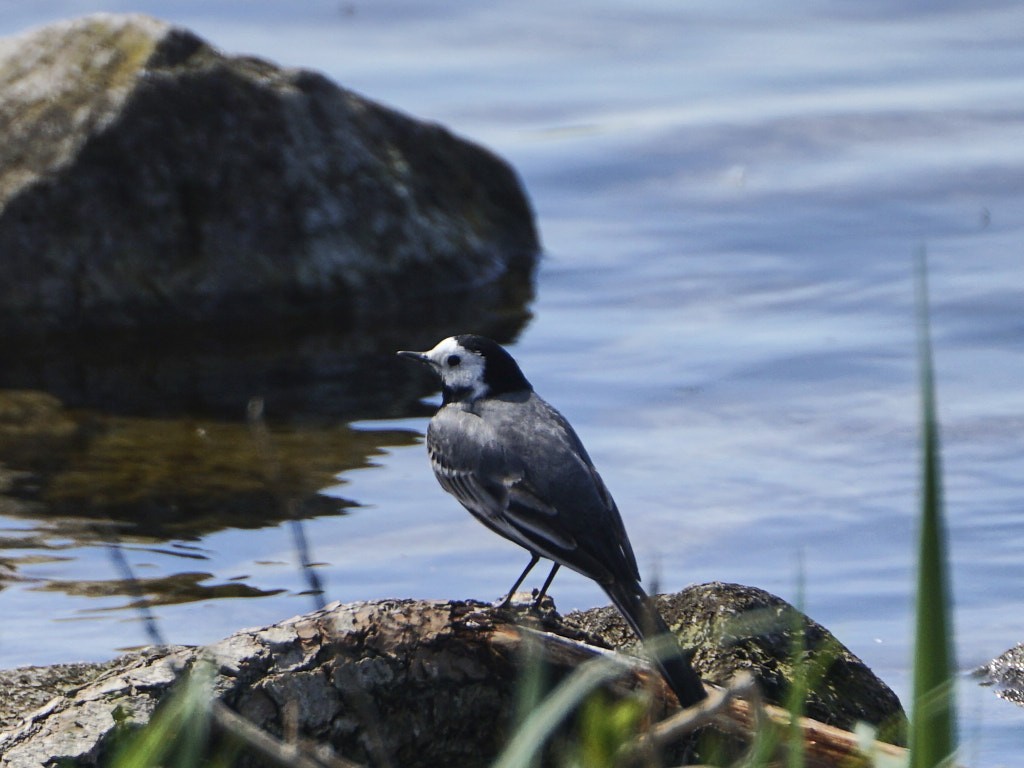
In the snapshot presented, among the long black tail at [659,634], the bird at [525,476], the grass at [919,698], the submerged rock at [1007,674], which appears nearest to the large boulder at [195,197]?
the bird at [525,476]

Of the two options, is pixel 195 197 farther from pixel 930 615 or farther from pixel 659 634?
pixel 930 615

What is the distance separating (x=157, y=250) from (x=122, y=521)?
10.8ft

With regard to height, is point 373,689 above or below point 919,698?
below

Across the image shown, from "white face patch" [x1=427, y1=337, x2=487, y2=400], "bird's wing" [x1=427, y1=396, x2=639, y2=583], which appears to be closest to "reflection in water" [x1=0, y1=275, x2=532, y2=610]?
"white face patch" [x1=427, y1=337, x2=487, y2=400]

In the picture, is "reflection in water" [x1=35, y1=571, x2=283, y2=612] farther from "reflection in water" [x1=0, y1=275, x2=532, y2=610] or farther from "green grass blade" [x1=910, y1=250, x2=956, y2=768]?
"green grass blade" [x1=910, y1=250, x2=956, y2=768]

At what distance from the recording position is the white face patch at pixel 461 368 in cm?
621

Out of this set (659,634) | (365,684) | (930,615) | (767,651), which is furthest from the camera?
(767,651)

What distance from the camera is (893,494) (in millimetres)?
8164

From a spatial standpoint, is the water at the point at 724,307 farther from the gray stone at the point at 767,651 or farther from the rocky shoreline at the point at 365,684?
the rocky shoreline at the point at 365,684

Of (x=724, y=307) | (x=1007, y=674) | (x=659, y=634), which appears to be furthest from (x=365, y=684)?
(x=724, y=307)

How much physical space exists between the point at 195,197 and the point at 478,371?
5149 mm

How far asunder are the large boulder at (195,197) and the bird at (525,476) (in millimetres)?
4697

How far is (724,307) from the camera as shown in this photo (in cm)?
1082

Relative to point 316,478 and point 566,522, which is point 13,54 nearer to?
point 316,478
